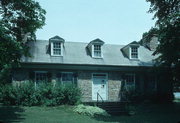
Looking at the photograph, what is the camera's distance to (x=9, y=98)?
822 inches

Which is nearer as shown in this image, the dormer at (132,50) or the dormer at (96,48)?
the dormer at (96,48)

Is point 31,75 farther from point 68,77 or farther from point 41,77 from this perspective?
point 68,77

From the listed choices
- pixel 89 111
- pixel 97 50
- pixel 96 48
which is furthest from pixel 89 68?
pixel 89 111

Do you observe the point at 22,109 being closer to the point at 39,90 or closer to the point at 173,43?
the point at 39,90

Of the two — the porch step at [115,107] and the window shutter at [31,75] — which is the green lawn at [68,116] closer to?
the porch step at [115,107]

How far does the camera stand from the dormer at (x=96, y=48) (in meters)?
25.6

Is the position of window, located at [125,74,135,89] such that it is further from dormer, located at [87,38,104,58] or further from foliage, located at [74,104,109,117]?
foliage, located at [74,104,109,117]

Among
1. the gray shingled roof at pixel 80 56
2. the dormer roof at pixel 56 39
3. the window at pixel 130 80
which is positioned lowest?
the window at pixel 130 80

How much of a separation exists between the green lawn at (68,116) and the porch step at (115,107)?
3.88 ft

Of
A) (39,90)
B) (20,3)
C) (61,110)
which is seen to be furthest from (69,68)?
(20,3)

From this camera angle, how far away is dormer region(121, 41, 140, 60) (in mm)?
26614

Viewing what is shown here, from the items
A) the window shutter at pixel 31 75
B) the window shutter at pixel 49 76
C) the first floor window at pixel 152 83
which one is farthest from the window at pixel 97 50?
Result: the window shutter at pixel 31 75

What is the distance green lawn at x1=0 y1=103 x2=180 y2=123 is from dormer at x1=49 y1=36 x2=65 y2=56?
19.8 feet

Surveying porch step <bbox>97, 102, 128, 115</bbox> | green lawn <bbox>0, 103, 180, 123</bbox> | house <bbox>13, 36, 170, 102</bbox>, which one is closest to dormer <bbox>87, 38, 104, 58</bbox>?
house <bbox>13, 36, 170, 102</bbox>
